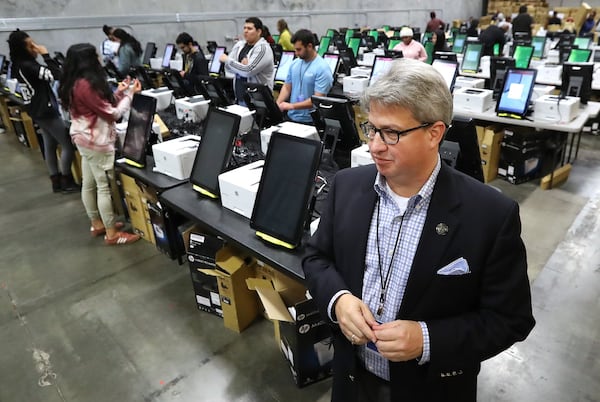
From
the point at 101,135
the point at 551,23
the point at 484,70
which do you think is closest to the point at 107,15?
the point at 101,135

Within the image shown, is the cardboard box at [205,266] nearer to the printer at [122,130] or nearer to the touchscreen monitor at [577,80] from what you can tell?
the printer at [122,130]

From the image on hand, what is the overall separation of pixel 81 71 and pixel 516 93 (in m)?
3.92

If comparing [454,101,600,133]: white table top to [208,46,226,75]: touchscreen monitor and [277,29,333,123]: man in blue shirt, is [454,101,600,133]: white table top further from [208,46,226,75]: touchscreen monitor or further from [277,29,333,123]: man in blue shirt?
[208,46,226,75]: touchscreen monitor

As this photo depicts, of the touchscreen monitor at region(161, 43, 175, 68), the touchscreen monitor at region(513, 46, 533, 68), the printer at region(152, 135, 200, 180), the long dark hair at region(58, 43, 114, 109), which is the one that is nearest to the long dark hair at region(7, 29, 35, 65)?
the long dark hair at region(58, 43, 114, 109)

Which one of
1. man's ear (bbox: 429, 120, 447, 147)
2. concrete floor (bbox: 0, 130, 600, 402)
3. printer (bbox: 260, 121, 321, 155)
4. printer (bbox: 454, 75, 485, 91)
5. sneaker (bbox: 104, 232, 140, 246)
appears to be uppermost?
man's ear (bbox: 429, 120, 447, 147)

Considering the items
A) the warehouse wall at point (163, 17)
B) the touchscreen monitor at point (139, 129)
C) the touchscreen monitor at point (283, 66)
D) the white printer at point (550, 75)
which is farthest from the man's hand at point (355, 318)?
the warehouse wall at point (163, 17)

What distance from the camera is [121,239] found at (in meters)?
3.41

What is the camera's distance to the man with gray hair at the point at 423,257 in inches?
35.5

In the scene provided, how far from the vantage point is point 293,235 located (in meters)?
1.81

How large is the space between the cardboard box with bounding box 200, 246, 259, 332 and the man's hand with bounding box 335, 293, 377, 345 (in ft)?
4.14

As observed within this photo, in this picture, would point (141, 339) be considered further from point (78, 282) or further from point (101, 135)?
point (101, 135)

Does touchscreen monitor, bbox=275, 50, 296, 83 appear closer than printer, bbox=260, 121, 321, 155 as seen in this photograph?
No

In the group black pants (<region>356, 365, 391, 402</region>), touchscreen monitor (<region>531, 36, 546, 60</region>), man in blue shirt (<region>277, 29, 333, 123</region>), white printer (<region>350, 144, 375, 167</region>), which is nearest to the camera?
black pants (<region>356, 365, 391, 402</region>)

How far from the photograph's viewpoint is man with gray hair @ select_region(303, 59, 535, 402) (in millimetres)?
901
